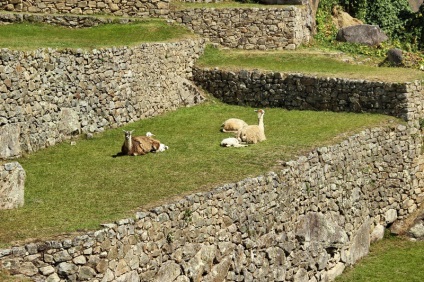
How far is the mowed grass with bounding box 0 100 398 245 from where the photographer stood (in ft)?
73.4

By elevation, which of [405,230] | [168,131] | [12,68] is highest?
[12,68]

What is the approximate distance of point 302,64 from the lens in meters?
38.3

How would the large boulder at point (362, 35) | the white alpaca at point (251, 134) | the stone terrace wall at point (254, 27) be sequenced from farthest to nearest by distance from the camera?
the large boulder at point (362, 35) < the stone terrace wall at point (254, 27) < the white alpaca at point (251, 134)

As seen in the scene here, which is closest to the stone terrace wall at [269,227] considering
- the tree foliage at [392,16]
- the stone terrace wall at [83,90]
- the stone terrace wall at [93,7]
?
the stone terrace wall at [83,90]

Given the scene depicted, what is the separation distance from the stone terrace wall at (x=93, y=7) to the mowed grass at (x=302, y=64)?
2.64 meters

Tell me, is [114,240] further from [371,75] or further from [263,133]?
[371,75]

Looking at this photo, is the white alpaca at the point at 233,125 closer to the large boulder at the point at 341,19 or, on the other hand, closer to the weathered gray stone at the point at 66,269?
the weathered gray stone at the point at 66,269

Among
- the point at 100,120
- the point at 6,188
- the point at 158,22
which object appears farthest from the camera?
the point at 158,22

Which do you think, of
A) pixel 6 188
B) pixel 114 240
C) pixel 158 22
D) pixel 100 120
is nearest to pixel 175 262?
pixel 114 240

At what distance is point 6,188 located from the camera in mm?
22750

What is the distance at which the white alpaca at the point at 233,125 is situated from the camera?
3238 cm

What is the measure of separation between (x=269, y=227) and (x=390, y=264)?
18.1 ft

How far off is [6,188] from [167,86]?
13981 mm

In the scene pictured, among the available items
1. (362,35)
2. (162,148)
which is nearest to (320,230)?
(162,148)
